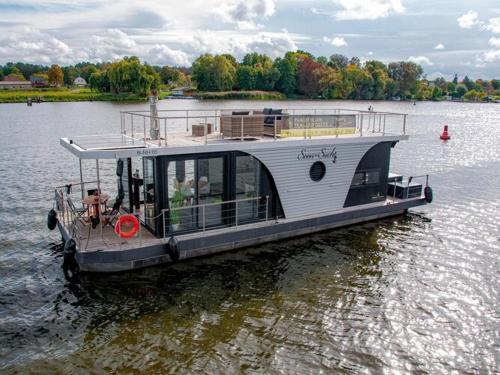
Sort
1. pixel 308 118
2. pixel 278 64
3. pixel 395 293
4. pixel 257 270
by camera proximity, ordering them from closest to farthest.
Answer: pixel 395 293, pixel 257 270, pixel 308 118, pixel 278 64

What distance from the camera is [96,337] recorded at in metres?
9.83

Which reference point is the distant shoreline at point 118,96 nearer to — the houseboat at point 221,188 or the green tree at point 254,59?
the green tree at point 254,59

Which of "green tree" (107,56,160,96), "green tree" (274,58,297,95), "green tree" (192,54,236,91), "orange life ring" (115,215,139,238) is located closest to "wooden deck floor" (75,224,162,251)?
"orange life ring" (115,215,139,238)

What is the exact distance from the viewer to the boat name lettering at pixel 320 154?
15.1 meters

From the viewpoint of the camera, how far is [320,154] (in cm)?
1555

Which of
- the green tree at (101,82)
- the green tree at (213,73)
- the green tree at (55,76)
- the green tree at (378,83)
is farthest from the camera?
the green tree at (55,76)

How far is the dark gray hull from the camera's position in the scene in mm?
11945

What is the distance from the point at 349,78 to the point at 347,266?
97.9m

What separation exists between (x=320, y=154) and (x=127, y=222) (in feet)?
22.7

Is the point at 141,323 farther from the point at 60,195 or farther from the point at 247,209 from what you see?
the point at 60,195

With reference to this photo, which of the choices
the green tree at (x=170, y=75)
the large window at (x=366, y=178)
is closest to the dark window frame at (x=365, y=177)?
the large window at (x=366, y=178)

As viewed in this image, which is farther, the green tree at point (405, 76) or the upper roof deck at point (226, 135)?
the green tree at point (405, 76)

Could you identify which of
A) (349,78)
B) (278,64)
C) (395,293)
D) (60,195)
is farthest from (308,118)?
(278,64)

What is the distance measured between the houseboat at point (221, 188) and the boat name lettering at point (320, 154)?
0.03 metres
